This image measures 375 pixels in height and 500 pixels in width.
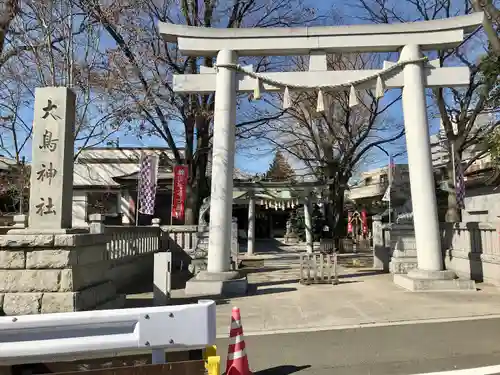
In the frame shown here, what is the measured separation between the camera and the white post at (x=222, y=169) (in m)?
10.9

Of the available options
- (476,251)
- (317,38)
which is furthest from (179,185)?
(476,251)

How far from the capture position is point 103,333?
333cm

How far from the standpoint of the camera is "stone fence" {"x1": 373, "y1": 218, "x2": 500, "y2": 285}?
10980 mm

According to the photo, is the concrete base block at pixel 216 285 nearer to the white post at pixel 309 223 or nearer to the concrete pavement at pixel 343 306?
the concrete pavement at pixel 343 306

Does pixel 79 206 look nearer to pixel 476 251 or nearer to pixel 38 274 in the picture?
pixel 38 274

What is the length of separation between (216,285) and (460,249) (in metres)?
7.37

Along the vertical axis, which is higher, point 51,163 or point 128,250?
point 51,163

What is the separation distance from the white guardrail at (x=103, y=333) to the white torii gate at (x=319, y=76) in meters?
7.46

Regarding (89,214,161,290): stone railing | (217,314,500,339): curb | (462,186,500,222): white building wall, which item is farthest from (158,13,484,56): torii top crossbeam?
(462,186,500,222): white building wall

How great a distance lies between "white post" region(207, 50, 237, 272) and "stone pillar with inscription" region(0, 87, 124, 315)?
12.3ft

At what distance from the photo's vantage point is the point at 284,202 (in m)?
23.8

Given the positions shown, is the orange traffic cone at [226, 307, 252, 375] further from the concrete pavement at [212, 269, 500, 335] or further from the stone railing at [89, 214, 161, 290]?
the stone railing at [89, 214, 161, 290]

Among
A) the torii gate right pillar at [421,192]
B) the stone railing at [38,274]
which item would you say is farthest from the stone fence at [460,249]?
the stone railing at [38,274]

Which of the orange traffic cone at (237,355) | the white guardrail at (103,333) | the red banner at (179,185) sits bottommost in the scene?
the orange traffic cone at (237,355)
